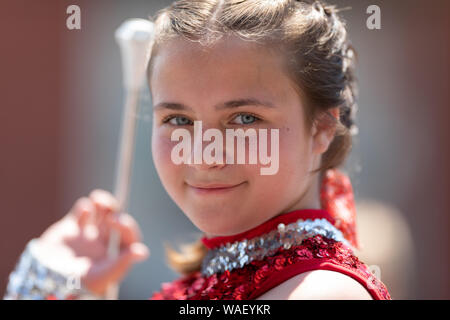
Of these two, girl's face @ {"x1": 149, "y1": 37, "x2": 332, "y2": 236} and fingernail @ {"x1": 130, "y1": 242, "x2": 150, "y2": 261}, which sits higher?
girl's face @ {"x1": 149, "y1": 37, "x2": 332, "y2": 236}

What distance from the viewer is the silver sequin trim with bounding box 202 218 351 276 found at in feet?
2.37

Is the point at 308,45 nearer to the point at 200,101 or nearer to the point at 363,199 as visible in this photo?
the point at 200,101

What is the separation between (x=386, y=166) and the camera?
219 cm

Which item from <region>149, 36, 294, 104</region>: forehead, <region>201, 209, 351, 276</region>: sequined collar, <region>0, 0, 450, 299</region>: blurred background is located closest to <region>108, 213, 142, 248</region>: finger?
<region>201, 209, 351, 276</region>: sequined collar

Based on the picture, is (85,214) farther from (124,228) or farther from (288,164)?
(288,164)

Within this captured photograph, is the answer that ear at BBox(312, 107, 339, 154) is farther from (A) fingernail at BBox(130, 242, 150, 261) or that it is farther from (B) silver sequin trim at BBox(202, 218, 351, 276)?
(A) fingernail at BBox(130, 242, 150, 261)

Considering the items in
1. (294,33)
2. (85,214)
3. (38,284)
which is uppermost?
(294,33)

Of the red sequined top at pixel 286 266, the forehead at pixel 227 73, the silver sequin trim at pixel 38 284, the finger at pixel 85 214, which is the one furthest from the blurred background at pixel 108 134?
the forehead at pixel 227 73

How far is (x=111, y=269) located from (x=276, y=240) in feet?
1.44

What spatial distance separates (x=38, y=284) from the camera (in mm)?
1025

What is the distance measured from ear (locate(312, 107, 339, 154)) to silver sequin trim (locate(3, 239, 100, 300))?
51 centimetres

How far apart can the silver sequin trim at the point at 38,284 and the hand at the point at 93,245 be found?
18mm

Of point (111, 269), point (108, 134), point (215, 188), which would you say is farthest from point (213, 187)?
point (108, 134)
